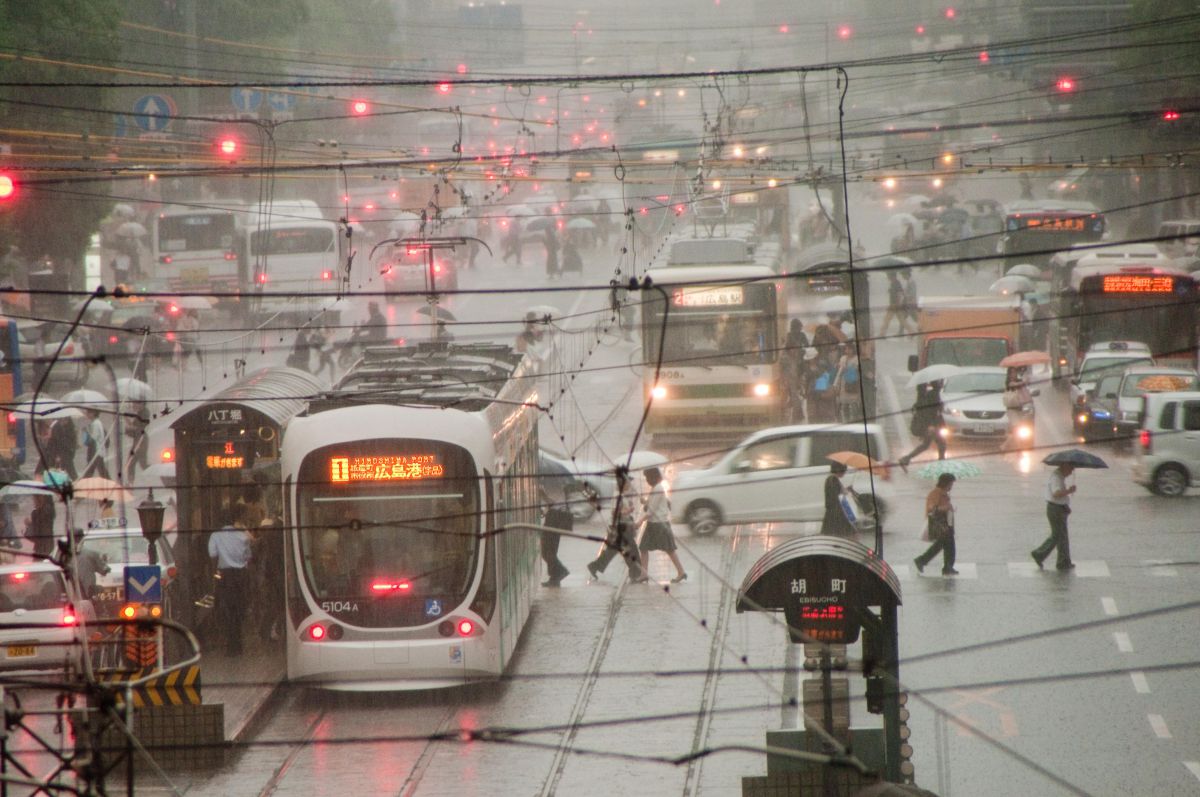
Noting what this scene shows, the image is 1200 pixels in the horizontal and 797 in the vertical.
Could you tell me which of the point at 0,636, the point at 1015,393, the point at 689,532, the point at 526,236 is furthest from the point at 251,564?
the point at 526,236

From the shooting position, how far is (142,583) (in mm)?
14008

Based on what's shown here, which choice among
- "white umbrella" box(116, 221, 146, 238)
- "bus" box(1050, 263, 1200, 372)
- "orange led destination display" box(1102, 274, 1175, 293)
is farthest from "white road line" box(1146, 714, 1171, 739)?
"white umbrella" box(116, 221, 146, 238)

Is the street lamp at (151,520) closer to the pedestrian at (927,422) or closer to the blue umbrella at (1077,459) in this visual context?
the blue umbrella at (1077,459)

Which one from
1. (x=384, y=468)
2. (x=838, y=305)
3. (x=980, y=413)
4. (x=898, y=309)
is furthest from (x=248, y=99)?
(x=384, y=468)

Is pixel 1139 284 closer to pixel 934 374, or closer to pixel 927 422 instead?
pixel 934 374

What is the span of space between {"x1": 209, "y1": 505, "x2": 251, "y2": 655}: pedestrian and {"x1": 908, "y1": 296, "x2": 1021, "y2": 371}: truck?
15631 millimetres

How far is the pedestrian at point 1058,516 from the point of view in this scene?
61.1ft

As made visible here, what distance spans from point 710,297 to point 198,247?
65.5 ft

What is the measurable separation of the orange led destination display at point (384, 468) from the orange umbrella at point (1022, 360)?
15717mm

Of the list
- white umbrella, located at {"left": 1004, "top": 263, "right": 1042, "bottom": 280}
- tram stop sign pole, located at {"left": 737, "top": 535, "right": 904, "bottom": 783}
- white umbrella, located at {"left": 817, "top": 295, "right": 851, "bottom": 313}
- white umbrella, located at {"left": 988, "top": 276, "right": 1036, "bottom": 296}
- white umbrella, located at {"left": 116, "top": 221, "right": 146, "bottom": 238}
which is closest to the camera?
tram stop sign pole, located at {"left": 737, "top": 535, "right": 904, "bottom": 783}

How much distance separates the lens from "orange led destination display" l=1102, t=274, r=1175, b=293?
3027cm

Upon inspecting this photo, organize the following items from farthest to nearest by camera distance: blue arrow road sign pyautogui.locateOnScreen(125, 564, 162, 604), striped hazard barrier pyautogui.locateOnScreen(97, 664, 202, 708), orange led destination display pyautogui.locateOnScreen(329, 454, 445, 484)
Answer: orange led destination display pyautogui.locateOnScreen(329, 454, 445, 484)
blue arrow road sign pyautogui.locateOnScreen(125, 564, 162, 604)
striped hazard barrier pyautogui.locateOnScreen(97, 664, 202, 708)

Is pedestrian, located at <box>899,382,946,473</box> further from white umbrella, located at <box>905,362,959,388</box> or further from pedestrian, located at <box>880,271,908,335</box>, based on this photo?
pedestrian, located at <box>880,271,908,335</box>

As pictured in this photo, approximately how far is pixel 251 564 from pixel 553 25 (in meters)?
97.9
